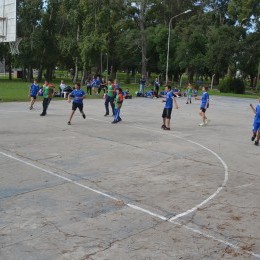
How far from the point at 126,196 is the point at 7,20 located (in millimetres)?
19649

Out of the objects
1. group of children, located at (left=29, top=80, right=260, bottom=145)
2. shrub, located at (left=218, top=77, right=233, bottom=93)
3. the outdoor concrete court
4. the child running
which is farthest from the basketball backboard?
shrub, located at (left=218, top=77, right=233, bottom=93)

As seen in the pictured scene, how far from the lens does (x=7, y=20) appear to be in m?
24.6

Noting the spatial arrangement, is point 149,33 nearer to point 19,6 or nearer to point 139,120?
point 19,6

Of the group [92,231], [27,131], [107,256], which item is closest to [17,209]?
[92,231]

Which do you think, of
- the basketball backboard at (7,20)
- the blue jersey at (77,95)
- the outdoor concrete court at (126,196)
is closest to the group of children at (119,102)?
the blue jersey at (77,95)

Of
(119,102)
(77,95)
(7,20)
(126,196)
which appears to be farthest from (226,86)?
(126,196)

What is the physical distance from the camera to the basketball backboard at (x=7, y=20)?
79.8ft

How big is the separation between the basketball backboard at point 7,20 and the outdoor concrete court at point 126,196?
11.1m

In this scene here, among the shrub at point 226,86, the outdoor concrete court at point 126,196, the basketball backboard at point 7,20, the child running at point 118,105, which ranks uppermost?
the basketball backboard at point 7,20

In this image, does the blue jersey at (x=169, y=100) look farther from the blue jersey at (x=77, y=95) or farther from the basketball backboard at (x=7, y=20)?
the basketball backboard at (x=7, y=20)

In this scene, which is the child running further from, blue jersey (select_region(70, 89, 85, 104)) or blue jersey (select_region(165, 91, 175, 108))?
blue jersey (select_region(165, 91, 175, 108))

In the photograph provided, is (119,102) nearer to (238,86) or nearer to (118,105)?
(118,105)

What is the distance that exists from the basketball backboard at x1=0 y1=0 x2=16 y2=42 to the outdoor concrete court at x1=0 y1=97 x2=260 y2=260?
1112 cm

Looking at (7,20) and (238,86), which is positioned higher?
(7,20)
